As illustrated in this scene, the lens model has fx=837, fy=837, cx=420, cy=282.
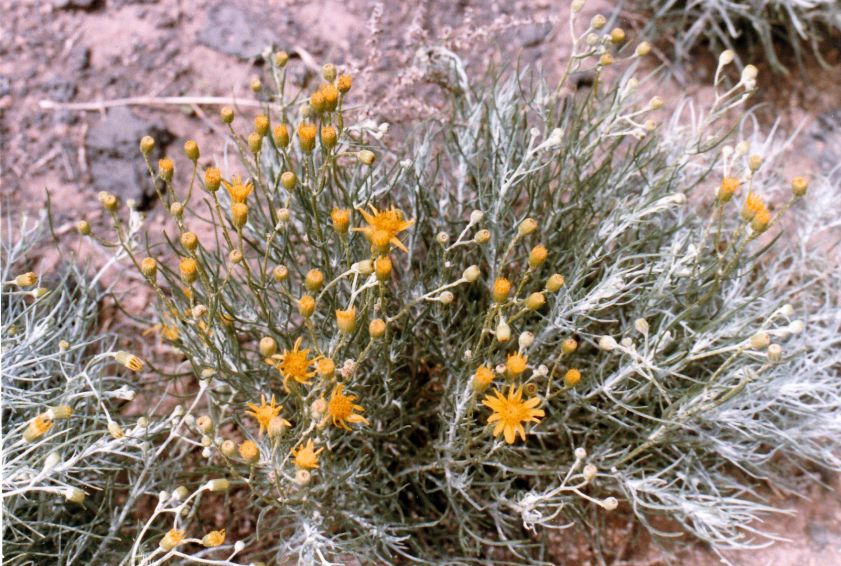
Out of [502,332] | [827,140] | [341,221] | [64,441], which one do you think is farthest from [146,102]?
[827,140]

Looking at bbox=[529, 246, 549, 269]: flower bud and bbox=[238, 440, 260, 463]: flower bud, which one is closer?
bbox=[238, 440, 260, 463]: flower bud

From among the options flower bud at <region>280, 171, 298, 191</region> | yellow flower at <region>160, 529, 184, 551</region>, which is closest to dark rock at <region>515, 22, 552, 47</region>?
flower bud at <region>280, 171, 298, 191</region>

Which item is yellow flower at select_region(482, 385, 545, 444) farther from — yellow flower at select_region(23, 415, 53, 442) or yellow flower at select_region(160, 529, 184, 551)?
yellow flower at select_region(23, 415, 53, 442)

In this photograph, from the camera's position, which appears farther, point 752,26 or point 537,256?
point 752,26

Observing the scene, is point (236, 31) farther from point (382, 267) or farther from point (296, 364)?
point (382, 267)

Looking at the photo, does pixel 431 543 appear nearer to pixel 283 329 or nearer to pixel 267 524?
pixel 267 524

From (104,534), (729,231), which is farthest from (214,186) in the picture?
(729,231)
